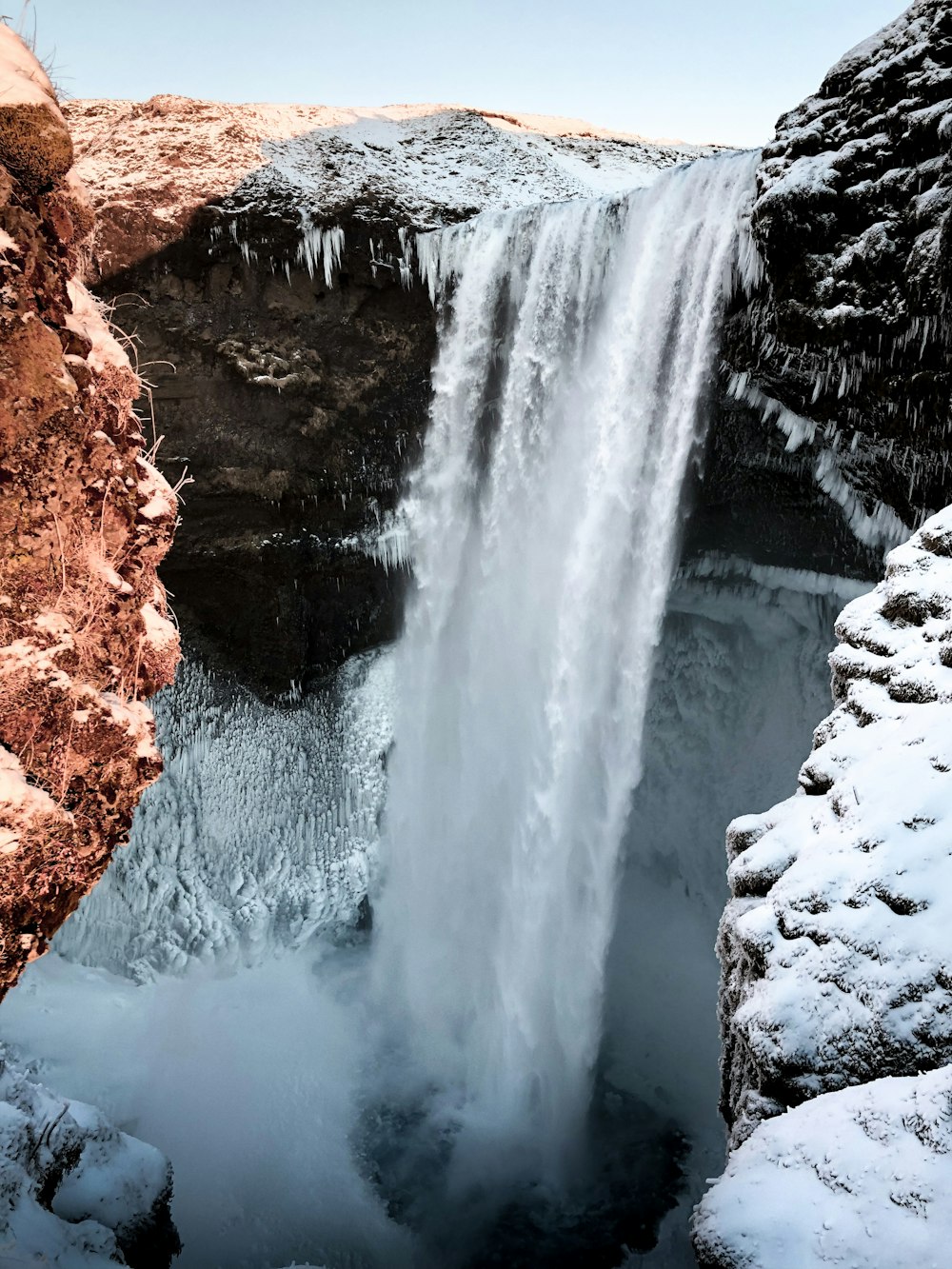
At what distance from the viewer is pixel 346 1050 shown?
33.1 feet

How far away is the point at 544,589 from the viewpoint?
10.3 metres

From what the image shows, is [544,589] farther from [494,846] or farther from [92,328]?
[92,328]

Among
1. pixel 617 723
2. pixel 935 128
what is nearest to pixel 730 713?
pixel 617 723

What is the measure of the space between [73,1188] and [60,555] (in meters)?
4.73

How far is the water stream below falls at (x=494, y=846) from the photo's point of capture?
27.3 feet

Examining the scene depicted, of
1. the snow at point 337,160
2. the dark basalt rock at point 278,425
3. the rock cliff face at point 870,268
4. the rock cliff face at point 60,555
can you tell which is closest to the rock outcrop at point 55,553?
the rock cliff face at point 60,555

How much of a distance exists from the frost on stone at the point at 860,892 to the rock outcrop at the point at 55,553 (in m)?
2.78

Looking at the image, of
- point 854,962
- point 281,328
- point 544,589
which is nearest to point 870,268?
point 544,589

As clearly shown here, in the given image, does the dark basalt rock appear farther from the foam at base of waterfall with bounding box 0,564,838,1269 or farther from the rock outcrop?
the rock outcrop

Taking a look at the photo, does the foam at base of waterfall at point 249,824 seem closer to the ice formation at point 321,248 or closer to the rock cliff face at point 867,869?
the ice formation at point 321,248

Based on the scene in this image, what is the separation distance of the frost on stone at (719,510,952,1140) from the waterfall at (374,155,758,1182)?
5.64 metres

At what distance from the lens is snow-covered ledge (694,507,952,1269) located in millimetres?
2197

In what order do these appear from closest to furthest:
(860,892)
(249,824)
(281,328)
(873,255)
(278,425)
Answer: (860,892)
(873,255)
(281,328)
(278,425)
(249,824)

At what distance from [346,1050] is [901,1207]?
9.32 m
